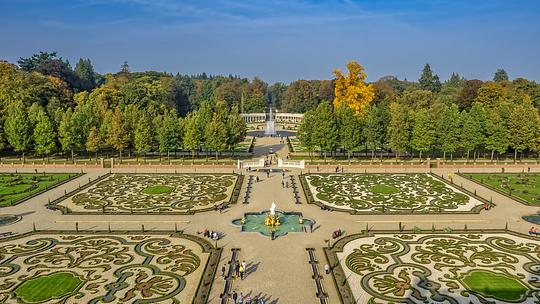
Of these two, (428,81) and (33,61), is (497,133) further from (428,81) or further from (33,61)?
(33,61)

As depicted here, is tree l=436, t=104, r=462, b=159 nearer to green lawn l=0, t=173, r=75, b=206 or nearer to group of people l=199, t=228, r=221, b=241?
group of people l=199, t=228, r=221, b=241

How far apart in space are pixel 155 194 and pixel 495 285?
39522mm

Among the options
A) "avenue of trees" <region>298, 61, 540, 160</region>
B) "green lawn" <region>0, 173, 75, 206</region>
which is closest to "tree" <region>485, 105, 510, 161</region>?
"avenue of trees" <region>298, 61, 540, 160</region>

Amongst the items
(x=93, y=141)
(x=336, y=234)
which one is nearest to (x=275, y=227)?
(x=336, y=234)

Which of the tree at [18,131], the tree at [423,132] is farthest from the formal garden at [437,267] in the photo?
the tree at [18,131]

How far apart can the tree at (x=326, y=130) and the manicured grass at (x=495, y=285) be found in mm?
47720

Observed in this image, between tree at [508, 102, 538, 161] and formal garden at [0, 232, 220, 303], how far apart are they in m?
64.7

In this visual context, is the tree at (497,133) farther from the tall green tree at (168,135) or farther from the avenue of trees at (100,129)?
the tall green tree at (168,135)

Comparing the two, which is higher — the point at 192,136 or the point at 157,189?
the point at 192,136

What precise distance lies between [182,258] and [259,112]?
162 metres

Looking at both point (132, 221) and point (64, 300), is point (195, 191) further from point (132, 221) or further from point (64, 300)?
point (64, 300)

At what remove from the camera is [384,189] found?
194 ft

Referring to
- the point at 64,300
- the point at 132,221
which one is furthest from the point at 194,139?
the point at 64,300

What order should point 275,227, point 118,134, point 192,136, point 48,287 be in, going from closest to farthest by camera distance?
point 48,287
point 275,227
point 192,136
point 118,134
